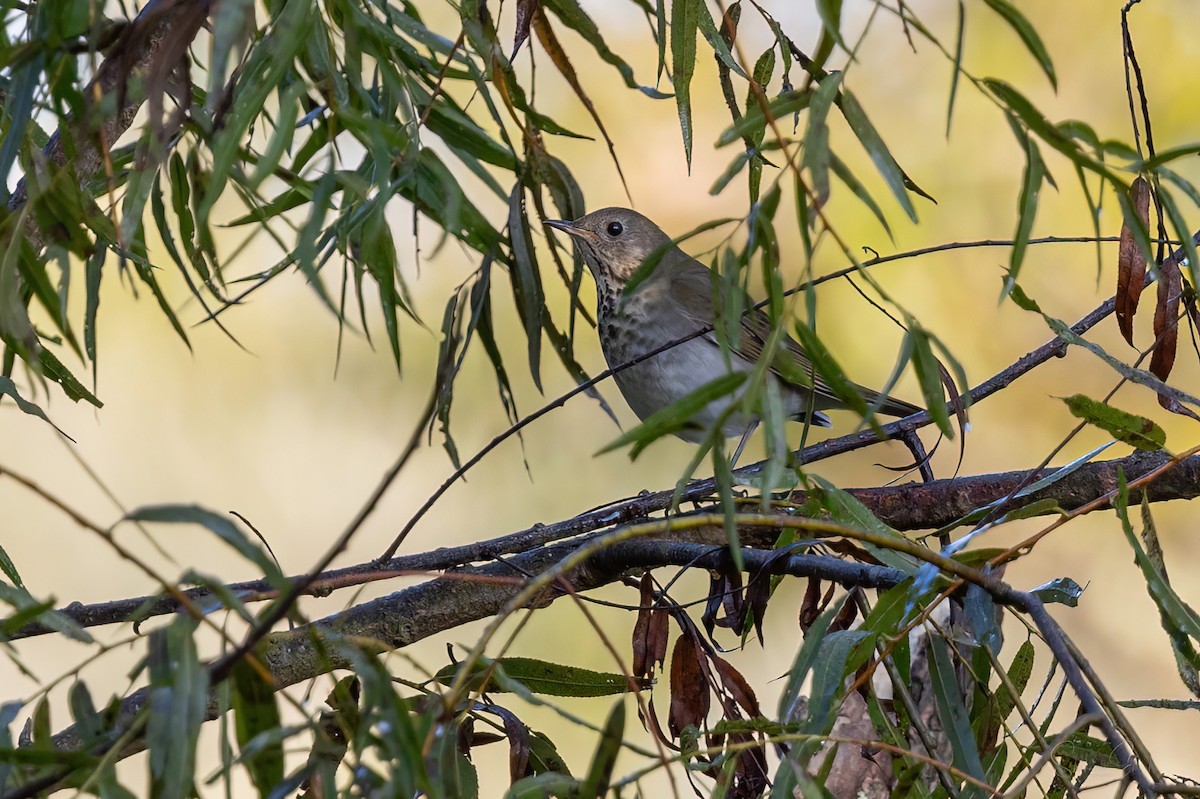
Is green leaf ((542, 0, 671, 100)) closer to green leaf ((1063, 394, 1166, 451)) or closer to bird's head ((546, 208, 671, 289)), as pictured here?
green leaf ((1063, 394, 1166, 451))

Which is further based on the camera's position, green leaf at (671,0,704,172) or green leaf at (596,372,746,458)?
green leaf at (671,0,704,172)

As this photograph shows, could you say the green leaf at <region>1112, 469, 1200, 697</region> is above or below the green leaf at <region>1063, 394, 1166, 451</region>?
below

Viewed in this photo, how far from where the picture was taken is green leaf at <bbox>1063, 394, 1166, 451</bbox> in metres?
1.23

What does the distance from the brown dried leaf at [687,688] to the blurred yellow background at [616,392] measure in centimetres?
163

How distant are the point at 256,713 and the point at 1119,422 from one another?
84cm

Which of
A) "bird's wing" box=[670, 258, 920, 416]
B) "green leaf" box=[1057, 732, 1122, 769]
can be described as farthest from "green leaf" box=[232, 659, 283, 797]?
"bird's wing" box=[670, 258, 920, 416]

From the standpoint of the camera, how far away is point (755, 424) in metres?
3.23

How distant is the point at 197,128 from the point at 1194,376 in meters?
2.83

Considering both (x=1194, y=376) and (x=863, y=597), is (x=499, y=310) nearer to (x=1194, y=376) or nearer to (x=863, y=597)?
(x=1194, y=376)

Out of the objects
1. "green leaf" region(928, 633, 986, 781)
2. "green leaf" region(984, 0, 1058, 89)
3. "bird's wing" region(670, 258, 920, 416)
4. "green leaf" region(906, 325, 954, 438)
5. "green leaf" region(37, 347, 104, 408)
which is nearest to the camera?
"green leaf" region(984, 0, 1058, 89)

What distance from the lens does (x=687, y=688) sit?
146 centimetres

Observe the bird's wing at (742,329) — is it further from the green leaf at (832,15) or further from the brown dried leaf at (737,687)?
the green leaf at (832,15)

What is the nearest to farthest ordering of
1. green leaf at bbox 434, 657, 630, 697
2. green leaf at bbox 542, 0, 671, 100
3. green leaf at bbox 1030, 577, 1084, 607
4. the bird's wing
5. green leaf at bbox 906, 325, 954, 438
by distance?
green leaf at bbox 906, 325, 954, 438 < green leaf at bbox 1030, 577, 1084, 607 < green leaf at bbox 542, 0, 671, 100 < green leaf at bbox 434, 657, 630, 697 < the bird's wing

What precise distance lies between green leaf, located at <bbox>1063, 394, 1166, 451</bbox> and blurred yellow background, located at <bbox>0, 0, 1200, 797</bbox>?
70.4 inches
